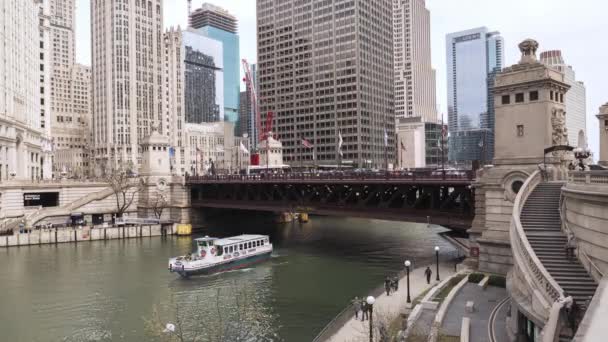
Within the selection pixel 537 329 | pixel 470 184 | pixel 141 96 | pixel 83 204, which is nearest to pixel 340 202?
pixel 470 184

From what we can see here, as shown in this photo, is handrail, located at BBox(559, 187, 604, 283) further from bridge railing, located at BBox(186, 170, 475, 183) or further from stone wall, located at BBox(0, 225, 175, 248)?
stone wall, located at BBox(0, 225, 175, 248)

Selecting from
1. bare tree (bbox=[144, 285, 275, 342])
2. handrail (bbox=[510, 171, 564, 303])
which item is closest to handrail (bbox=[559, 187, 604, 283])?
handrail (bbox=[510, 171, 564, 303])

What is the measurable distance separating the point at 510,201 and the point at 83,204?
240ft

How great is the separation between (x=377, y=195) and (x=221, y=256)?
2137 cm

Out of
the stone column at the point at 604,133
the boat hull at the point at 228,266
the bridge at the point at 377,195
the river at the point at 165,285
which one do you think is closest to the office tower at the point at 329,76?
the bridge at the point at 377,195

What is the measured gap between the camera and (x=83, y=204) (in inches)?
3447

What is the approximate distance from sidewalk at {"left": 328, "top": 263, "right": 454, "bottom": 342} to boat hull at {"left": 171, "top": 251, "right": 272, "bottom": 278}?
52.5 feet

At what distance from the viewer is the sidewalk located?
2881 centimetres

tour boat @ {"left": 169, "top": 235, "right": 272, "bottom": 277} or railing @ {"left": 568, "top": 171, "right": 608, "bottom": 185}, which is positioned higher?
railing @ {"left": 568, "top": 171, "right": 608, "bottom": 185}

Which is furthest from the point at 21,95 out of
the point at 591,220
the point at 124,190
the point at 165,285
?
the point at 591,220

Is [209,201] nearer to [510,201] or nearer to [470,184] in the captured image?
[470,184]

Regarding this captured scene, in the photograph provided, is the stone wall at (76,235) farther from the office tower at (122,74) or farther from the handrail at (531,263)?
the office tower at (122,74)

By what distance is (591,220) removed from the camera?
21.6 m

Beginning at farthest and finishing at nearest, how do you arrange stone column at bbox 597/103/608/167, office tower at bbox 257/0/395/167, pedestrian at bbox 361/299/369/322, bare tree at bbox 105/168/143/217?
office tower at bbox 257/0/395/167, bare tree at bbox 105/168/143/217, stone column at bbox 597/103/608/167, pedestrian at bbox 361/299/369/322
